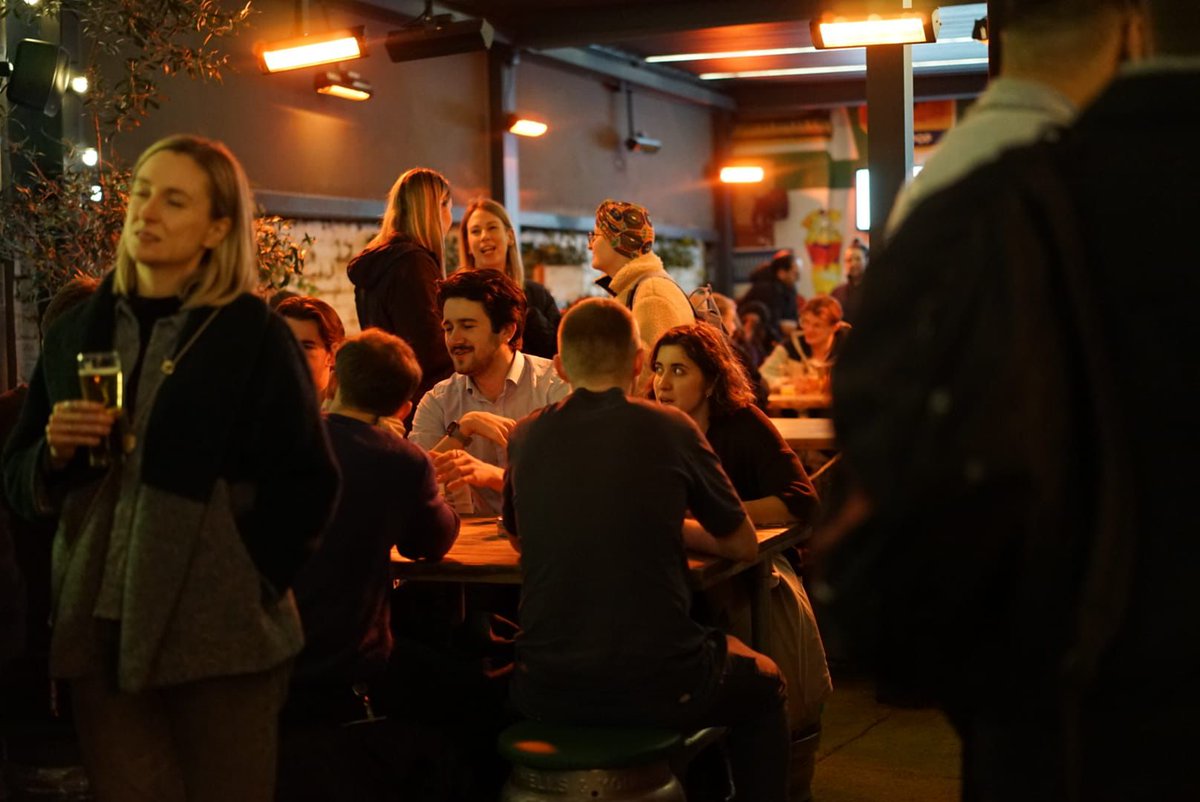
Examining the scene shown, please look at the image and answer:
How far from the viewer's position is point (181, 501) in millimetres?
2346

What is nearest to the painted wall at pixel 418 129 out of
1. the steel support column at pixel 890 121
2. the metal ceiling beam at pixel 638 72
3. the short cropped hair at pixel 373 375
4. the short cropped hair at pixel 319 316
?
the metal ceiling beam at pixel 638 72

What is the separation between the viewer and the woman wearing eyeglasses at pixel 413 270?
5.24m

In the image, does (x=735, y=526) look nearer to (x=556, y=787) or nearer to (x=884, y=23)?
(x=556, y=787)

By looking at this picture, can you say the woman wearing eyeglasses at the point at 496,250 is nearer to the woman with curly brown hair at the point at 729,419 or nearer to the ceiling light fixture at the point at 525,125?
the woman with curly brown hair at the point at 729,419

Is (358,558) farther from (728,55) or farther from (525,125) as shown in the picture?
(728,55)

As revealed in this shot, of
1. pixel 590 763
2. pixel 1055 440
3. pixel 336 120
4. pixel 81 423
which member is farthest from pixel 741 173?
pixel 1055 440

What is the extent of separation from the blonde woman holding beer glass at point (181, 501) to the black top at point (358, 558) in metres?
0.63

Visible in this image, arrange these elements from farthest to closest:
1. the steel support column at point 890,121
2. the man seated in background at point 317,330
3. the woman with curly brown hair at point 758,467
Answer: the steel support column at point 890,121 < the man seated in background at point 317,330 < the woman with curly brown hair at point 758,467

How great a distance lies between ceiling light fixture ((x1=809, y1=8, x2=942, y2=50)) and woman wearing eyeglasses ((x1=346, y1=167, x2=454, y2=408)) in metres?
3.56

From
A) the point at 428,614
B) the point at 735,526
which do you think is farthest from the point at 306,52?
the point at 735,526

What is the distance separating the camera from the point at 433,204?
536 cm

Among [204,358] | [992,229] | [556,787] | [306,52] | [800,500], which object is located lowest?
[556,787]

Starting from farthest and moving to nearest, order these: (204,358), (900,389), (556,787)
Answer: (556,787) → (204,358) → (900,389)

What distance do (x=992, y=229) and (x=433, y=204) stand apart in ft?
13.6
